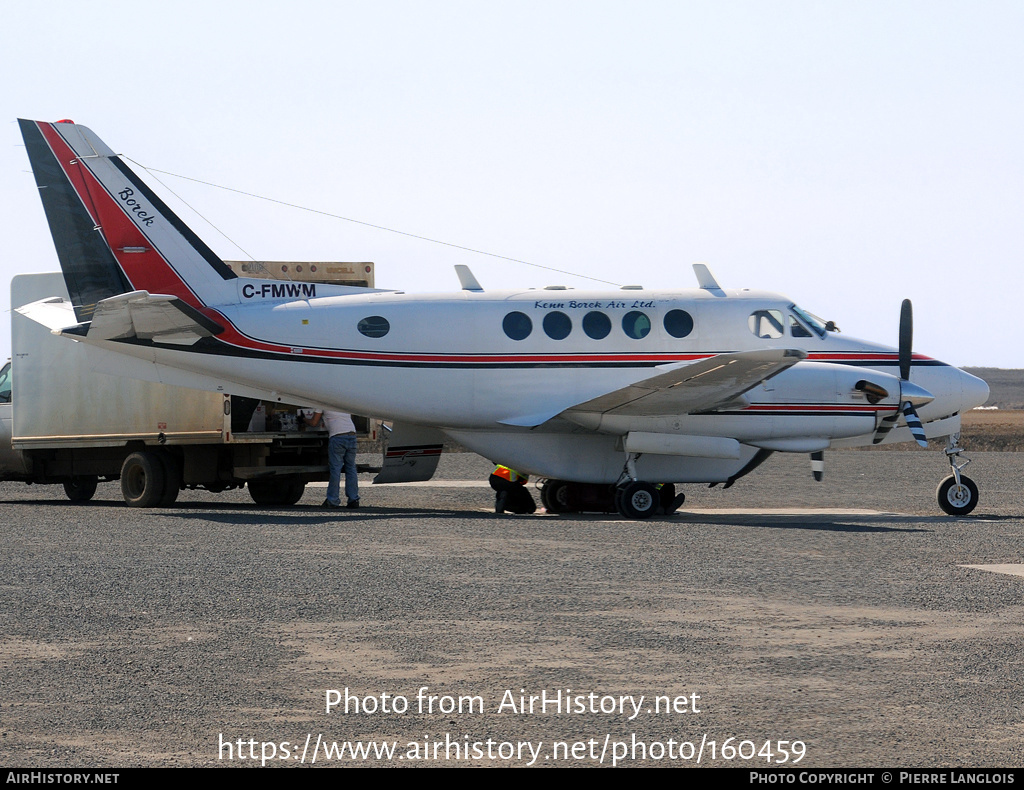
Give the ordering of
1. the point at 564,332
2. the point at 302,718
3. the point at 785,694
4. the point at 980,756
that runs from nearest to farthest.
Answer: the point at 980,756 < the point at 302,718 < the point at 785,694 < the point at 564,332

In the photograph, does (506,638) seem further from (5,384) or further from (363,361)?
(5,384)

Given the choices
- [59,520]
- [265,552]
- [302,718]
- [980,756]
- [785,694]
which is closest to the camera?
[980,756]

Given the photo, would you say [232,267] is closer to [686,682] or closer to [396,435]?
[396,435]

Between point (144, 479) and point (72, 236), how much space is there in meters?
4.03

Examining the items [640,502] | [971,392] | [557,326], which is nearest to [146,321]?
[557,326]

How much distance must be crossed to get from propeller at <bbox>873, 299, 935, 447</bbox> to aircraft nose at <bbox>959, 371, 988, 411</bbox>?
887mm

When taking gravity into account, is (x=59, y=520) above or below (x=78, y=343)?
below

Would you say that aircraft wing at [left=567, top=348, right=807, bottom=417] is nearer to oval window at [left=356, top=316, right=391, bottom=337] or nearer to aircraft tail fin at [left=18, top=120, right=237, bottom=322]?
oval window at [left=356, top=316, right=391, bottom=337]

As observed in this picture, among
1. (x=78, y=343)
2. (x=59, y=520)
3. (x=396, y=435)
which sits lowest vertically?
(x=59, y=520)

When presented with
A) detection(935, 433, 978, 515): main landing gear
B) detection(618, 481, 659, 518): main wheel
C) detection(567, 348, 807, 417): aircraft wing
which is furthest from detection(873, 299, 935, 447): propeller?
detection(618, 481, 659, 518): main wheel

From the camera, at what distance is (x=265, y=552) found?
12312 millimetres

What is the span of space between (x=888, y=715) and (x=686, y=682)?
117 cm

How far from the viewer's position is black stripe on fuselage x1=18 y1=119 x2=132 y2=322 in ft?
60.4

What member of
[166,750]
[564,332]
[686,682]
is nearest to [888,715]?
[686,682]
